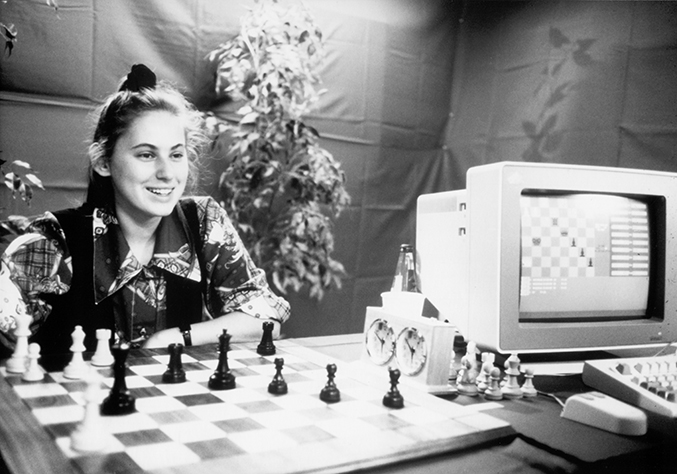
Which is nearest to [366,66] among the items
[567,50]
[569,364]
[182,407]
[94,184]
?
[567,50]

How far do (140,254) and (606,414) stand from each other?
55.7 inches

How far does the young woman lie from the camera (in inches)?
69.2

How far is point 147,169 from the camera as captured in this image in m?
1.89

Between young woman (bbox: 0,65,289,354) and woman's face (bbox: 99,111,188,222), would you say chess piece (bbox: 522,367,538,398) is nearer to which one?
young woman (bbox: 0,65,289,354)

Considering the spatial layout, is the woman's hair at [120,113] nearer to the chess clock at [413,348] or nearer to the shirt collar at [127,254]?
the shirt collar at [127,254]

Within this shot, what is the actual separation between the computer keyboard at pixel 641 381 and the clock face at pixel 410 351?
0.40 metres

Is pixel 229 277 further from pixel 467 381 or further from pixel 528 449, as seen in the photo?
pixel 528 449

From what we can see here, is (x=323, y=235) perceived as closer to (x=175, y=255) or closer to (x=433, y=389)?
(x=175, y=255)

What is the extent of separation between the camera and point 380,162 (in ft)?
13.9

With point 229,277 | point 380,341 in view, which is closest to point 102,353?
point 380,341

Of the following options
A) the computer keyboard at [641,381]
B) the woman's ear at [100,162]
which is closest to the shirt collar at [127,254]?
the woman's ear at [100,162]

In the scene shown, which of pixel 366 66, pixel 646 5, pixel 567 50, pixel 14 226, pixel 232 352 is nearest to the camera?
pixel 232 352

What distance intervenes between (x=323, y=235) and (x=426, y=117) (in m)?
1.54

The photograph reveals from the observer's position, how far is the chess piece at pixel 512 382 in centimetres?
127
